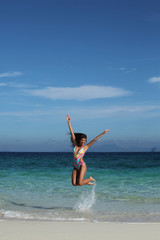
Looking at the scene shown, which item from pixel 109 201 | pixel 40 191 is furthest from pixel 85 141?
pixel 40 191

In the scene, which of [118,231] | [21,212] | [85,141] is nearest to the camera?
[118,231]

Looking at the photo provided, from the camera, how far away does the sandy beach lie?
18.6ft

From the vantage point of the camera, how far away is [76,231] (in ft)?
19.9

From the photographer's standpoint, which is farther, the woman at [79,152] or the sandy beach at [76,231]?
the woman at [79,152]

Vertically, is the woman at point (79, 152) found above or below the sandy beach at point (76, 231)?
above

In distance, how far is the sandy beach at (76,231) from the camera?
5.67 meters

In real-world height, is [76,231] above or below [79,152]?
below

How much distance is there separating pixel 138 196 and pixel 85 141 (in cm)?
511

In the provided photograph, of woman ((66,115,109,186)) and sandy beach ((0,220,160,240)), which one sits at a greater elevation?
woman ((66,115,109,186))

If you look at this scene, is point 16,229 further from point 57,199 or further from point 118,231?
point 57,199

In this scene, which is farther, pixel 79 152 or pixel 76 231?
pixel 79 152

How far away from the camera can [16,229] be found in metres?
6.16

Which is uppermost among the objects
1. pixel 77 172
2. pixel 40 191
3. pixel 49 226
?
pixel 77 172

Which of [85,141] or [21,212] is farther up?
[85,141]
